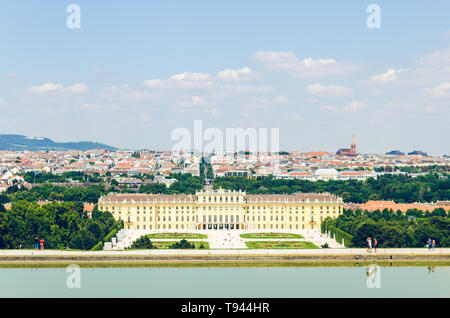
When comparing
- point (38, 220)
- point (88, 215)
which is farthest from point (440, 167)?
point (38, 220)

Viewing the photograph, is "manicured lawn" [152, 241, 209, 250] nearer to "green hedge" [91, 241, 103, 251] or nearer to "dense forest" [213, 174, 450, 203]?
"green hedge" [91, 241, 103, 251]

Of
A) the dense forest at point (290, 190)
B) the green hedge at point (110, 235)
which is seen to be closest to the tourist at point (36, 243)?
the green hedge at point (110, 235)

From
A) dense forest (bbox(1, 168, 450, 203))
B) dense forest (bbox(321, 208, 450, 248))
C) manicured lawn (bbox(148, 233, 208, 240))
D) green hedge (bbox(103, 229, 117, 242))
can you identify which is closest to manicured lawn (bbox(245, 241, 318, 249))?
dense forest (bbox(321, 208, 450, 248))

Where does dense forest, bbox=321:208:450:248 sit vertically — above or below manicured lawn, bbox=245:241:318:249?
above
